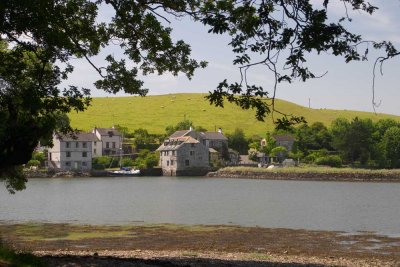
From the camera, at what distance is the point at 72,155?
13262 cm

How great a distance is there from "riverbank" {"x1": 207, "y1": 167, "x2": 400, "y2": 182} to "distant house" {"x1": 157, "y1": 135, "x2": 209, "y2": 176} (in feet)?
27.1

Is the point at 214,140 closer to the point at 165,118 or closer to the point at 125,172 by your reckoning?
the point at 125,172

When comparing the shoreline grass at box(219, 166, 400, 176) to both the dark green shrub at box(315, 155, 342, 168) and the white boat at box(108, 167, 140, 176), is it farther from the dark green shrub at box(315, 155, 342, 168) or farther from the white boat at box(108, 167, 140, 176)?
the white boat at box(108, 167, 140, 176)

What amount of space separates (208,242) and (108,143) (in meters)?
121

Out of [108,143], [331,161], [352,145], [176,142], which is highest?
[176,142]

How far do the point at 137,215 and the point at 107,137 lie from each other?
10396cm

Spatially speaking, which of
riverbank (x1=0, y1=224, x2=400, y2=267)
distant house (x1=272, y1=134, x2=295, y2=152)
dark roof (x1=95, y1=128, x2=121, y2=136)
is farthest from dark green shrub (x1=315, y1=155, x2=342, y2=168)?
riverbank (x1=0, y1=224, x2=400, y2=267)

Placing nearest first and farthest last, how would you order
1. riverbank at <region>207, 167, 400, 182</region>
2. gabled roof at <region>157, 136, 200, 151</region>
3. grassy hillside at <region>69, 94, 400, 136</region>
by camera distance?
1. riverbank at <region>207, 167, 400, 182</region>
2. gabled roof at <region>157, 136, 200, 151</region>
3. grassy hillside at <region>69, 94, 400, 136</region>

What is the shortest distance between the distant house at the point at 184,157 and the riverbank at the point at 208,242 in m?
96.6

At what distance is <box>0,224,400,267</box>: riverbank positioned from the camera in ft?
81.0

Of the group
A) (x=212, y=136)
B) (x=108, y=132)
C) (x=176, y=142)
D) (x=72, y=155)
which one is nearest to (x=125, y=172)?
(x=72, y=155)

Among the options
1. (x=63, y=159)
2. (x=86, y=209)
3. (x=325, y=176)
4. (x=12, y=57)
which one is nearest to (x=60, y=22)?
(x=12, y=57)

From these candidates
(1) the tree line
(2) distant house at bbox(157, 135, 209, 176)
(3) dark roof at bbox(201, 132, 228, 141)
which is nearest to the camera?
(1) the tree line

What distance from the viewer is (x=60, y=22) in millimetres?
14055
